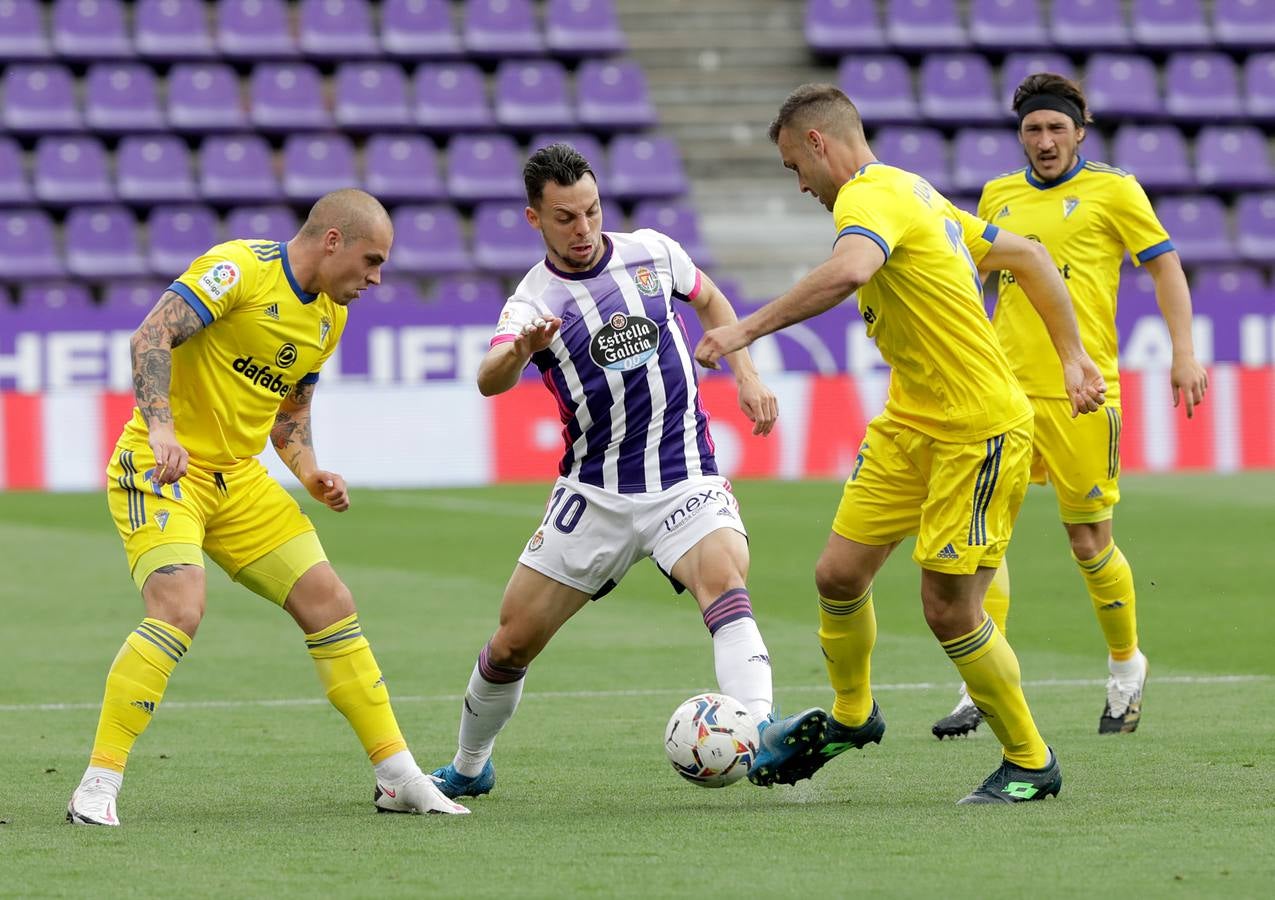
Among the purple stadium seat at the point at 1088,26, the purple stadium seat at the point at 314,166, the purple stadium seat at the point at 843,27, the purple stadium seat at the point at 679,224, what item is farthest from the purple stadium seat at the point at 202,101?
the purple stadium seat at the point at 1088,26

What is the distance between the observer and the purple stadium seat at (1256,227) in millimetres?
22672

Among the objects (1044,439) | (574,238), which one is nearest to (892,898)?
(574,238)

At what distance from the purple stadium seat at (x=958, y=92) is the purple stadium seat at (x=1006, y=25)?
0.43 metres

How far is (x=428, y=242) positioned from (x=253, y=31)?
3.60 metres

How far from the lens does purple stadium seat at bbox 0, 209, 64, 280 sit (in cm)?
2041

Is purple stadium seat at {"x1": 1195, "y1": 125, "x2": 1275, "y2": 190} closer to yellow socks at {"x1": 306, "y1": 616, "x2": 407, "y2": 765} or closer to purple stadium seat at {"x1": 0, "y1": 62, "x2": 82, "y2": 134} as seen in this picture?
purple stadium seat at {"x1": 0, "y1": 62, "x2": 82, "y2": 134}

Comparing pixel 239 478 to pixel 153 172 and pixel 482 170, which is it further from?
pixel 482 170

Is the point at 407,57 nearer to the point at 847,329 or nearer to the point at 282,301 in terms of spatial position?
the point at 847,329

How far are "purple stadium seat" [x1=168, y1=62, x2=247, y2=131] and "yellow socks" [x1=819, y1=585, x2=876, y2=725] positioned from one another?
1686 centimetres

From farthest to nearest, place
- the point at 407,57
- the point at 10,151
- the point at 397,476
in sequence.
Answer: the point at 407,57
the point at 10,151
the point at 397,476

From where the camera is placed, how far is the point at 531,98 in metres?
22.8

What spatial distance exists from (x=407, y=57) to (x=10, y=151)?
4717mm

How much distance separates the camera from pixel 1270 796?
579 centimetres

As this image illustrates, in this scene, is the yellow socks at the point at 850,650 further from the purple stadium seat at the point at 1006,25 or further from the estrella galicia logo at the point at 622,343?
the purple stadium seat at the point at 1006,25
